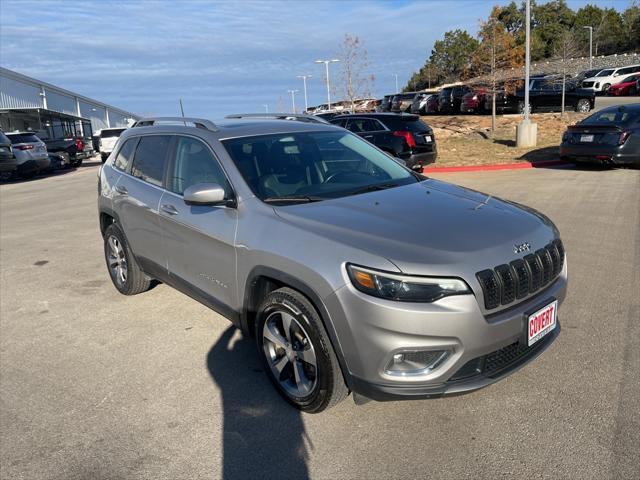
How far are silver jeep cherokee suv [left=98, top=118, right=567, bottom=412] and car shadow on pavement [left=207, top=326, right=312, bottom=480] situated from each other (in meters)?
0.16

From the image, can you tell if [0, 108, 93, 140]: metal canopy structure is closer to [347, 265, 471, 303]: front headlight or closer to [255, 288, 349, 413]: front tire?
[255, 288, 349, 413]: front tire

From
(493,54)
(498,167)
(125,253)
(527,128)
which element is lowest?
(498,167)

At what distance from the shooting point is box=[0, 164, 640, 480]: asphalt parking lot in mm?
2814

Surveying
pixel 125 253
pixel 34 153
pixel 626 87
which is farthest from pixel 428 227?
pixel 626 87

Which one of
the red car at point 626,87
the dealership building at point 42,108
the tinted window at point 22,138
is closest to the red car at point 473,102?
the red car at point 626,87

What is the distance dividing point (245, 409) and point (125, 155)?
10.4 feet

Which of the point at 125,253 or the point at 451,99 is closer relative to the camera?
the point at 125,253

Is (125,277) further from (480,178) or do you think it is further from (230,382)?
(480,178)

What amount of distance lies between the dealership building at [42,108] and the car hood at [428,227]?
28.0m

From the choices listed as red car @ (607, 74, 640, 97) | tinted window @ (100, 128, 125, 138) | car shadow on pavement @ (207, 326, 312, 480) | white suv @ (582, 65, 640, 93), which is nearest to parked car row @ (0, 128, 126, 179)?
tinted window @ (100, 128, 125, 138)

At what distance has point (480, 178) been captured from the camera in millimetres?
12883

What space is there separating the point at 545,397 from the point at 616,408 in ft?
1.26

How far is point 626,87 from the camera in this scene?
3519 centimetres

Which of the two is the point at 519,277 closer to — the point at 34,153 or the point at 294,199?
the point at 294,199
